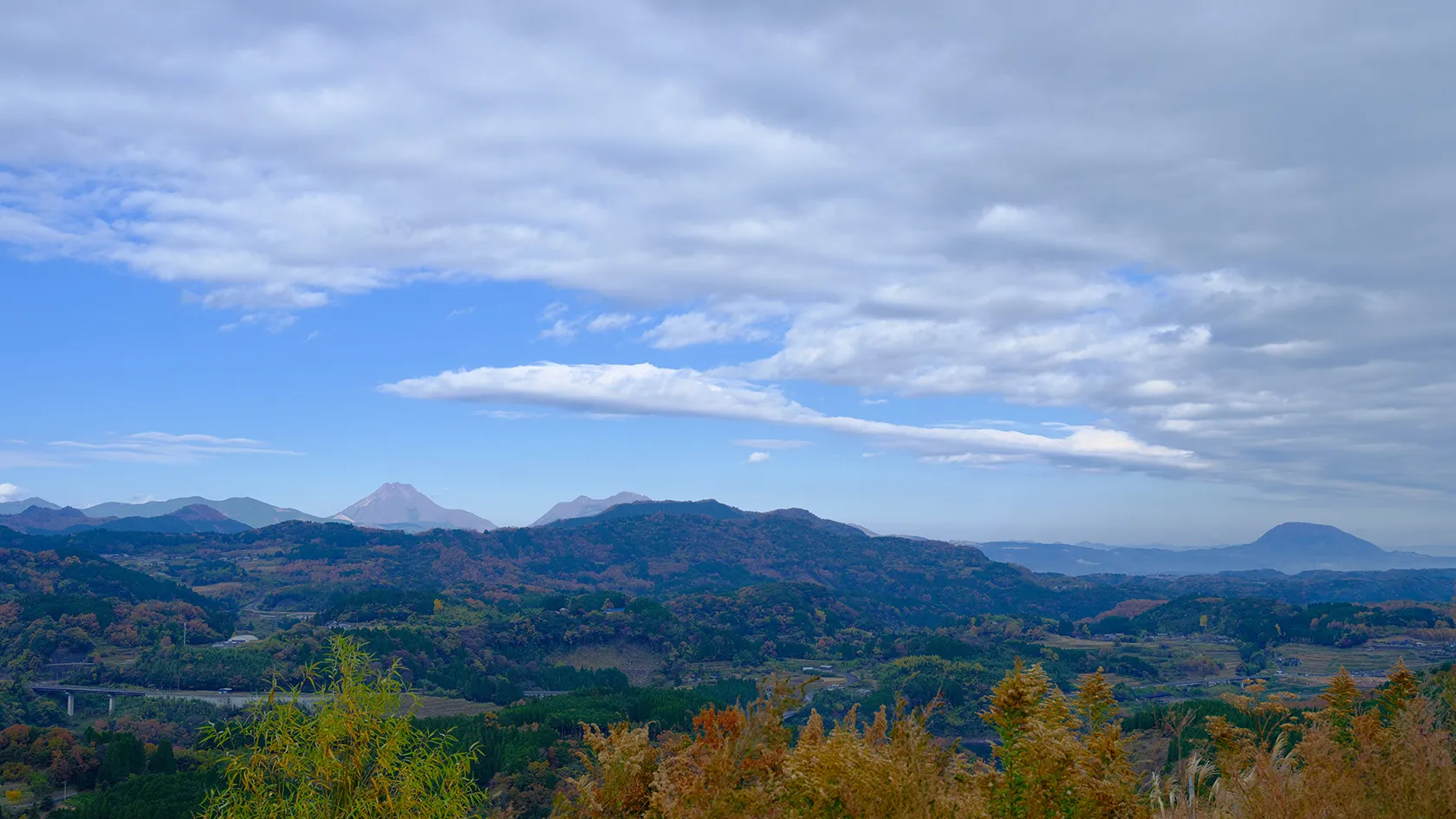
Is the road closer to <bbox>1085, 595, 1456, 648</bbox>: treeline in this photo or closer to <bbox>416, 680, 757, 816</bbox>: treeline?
<bbox>416, 680, 757, 816</bbox>: treeline

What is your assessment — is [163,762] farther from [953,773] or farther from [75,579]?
[75,579]

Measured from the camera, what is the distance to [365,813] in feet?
31.6

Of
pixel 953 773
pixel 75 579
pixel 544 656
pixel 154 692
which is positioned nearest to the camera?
pixel 953 773

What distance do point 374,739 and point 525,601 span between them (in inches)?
5558

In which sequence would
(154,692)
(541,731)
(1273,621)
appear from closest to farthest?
1. (541,731)
2. (154,692)
3. (1273,621)

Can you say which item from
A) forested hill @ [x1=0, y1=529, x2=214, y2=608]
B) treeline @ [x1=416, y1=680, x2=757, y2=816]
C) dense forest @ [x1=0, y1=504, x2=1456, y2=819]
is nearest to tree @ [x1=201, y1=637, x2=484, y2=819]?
dense forest @ [x1=0, y1=504, x2=1456, y2=819]

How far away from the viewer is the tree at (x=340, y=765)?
984 centimetres

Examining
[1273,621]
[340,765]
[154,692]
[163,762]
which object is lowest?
[154,692]

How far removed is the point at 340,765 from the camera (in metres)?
9.90

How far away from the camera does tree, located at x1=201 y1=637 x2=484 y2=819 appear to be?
9.84m

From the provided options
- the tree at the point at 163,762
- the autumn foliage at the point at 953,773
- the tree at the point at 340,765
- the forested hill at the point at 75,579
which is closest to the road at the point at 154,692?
the tree at the point at 163,762

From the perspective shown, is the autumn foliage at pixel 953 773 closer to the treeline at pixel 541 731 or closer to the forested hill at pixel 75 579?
the treeline at pixel 541 731

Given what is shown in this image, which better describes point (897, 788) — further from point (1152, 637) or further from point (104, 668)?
point (1152, 637)

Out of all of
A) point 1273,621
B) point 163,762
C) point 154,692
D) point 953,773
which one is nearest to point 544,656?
point 154,692
